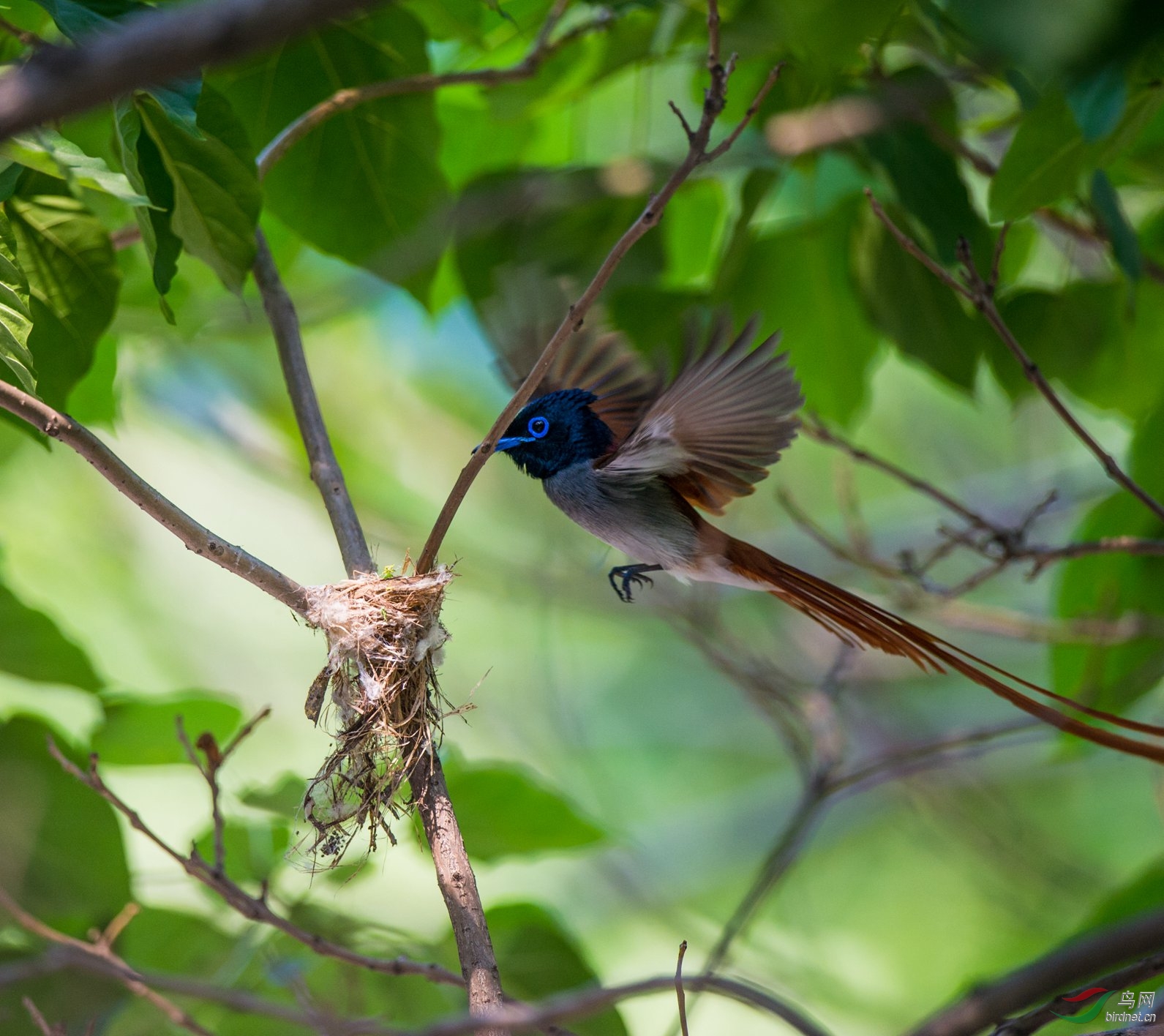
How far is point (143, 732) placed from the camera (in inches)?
75.6

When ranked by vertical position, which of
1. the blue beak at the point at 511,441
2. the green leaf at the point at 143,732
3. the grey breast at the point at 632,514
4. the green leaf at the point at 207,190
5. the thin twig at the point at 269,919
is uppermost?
the blue beak at the point at 511,441

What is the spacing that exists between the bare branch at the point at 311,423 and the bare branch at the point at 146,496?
10cm

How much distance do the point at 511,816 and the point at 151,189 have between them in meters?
1.16

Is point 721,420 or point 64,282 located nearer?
point 64,282

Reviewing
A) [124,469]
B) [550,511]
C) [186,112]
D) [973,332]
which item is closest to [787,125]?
[973,332]

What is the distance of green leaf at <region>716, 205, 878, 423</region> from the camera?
2285mm

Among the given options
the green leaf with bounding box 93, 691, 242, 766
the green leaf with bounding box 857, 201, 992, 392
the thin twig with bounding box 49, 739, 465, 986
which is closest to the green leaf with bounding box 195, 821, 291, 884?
the green leaf with bounding box 93, 691, 242, 766

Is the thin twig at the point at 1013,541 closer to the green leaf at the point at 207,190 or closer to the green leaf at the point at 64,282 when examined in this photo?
the green leaf at the point at 207,190

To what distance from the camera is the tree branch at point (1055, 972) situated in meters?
0.59

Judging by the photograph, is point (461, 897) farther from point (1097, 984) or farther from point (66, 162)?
point (66, 162)

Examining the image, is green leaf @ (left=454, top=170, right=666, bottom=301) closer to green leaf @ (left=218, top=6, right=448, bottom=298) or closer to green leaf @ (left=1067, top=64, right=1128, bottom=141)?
green leaf @ (left=218, top=6, right=448, bottom=298)

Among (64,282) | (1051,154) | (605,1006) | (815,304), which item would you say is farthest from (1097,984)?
(64,282)

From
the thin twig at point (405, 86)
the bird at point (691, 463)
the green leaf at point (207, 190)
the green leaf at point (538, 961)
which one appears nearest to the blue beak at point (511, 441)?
the bird at point (691, 463)

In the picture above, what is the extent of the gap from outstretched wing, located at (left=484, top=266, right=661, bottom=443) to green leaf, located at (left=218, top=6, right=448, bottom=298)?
29 centimetres
